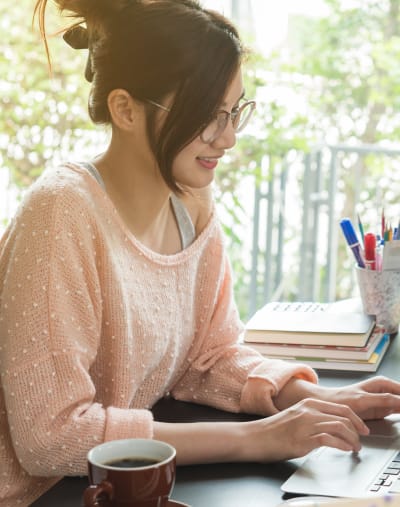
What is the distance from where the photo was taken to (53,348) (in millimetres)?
1221

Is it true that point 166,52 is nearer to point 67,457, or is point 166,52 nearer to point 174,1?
point 174,1

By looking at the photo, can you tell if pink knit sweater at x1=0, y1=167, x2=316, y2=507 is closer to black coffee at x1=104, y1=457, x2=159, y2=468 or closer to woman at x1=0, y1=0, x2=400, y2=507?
woman at x1=0, y1=0, x2=400, y2=507

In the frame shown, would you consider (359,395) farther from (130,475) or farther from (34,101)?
(34,101)

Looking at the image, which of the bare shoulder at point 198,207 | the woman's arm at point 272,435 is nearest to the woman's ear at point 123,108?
the bare shoulder at point 198,207

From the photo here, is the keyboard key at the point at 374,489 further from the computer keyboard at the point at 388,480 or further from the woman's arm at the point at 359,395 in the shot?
the woman's arm at the point at 359,395

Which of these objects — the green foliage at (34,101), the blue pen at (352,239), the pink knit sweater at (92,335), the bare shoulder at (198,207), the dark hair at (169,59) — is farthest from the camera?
the green foliage at (34,101)

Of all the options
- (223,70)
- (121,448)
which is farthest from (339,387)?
(121,448)

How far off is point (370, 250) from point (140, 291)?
585mm

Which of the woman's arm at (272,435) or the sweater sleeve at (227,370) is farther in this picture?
the sweater sleeve at (227,370)

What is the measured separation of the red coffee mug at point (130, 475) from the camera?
0.89m

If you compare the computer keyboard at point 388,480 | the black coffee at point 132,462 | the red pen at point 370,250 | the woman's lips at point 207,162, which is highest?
the woman's lips at point 207,162

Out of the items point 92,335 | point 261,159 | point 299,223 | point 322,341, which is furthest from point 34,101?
point 92,335

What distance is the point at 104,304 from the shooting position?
1356 mm

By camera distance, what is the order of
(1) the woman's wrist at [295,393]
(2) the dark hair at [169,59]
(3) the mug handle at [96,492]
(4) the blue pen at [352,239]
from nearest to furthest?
(3) the mug handle at [96,492]
(2) the dark hair at [169,59]
(1) the woman's wrist at [295,393]
(4) the blue pen at [352,239]
